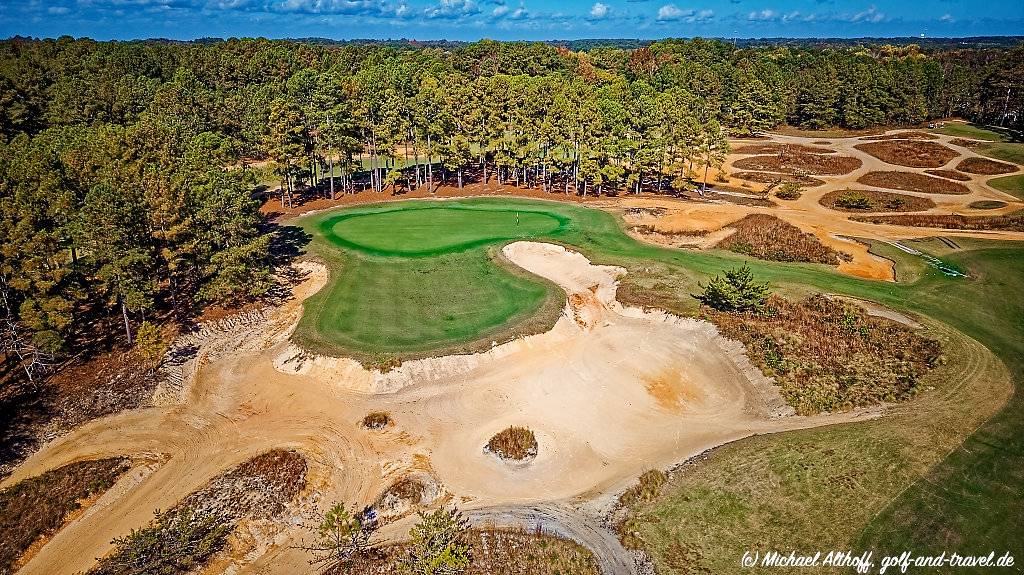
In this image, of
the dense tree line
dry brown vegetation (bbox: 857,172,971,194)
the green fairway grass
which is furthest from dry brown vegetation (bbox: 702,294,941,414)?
dry brown vegetation (bbox: 857,172,971,194)

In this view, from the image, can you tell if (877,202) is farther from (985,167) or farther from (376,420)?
(376,420)

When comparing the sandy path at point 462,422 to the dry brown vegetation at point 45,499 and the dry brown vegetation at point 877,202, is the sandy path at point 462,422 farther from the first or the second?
the dry brown vegetation at point 877,202

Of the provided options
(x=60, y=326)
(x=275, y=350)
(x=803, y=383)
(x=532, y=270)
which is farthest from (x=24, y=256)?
(x=803, y=383)

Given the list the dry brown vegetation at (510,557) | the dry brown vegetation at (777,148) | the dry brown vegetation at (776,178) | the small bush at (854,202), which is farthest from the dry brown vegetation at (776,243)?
the dry brown vegetation at (777,148)

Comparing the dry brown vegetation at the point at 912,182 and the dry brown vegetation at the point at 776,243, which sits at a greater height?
the dry brown vegetation at the point at 912,182

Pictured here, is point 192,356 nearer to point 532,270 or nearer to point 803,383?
point 532,270

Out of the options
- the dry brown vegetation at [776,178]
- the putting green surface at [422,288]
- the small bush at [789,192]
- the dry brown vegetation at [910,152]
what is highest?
the dry brown vegetation at [910,152]

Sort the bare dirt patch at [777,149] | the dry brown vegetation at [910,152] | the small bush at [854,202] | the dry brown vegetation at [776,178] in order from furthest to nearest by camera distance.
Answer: the bare dirt patch at [777,149] → the dry brown vegetation at [910,152] → the dry brown vegetation at [776,178] → the small bush at [854,202]

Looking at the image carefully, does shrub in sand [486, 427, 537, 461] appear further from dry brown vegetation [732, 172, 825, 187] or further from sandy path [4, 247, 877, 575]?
dry brown vegetation [732, 172, 825, 187]
